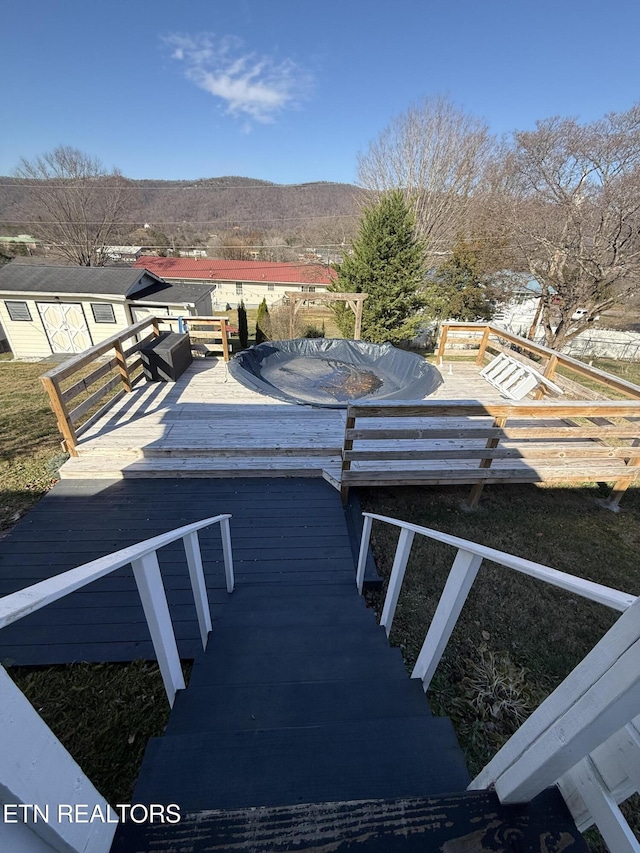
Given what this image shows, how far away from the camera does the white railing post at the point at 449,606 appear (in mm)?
1183

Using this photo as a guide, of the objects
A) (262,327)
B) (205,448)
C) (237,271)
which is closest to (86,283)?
(262,327)

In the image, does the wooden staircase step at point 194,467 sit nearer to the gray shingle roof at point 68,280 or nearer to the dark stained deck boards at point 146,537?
the dark stained deck boards at point 146,537

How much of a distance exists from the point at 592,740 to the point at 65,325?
15.8 metres

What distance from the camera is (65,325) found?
12477mm

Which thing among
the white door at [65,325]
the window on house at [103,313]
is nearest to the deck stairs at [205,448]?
the window on house at [103,313]

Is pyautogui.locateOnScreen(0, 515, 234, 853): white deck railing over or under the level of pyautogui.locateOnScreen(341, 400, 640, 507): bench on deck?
over

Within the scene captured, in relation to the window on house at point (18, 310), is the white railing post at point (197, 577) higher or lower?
higher

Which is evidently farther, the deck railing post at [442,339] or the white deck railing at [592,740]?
the deck railing post at [442,339]

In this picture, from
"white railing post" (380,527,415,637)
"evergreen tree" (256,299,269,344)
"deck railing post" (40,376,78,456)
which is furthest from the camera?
"evergreen tree" (256,299,269,344)

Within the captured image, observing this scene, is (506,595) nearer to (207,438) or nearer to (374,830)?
(374,830)

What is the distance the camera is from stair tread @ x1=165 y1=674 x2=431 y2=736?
4.84 ft

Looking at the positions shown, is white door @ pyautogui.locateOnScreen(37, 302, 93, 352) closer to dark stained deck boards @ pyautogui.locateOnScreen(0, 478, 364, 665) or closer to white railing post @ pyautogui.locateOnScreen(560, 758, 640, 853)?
dark stained deck boards @ pyautogui.locateOnScreen(0, 478, 364, 665)

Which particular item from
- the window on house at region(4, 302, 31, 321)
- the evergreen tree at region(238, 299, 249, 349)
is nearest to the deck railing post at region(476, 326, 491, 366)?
the evergreen tree at region(238, 299, 249, 349)

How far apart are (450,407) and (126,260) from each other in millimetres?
32374
